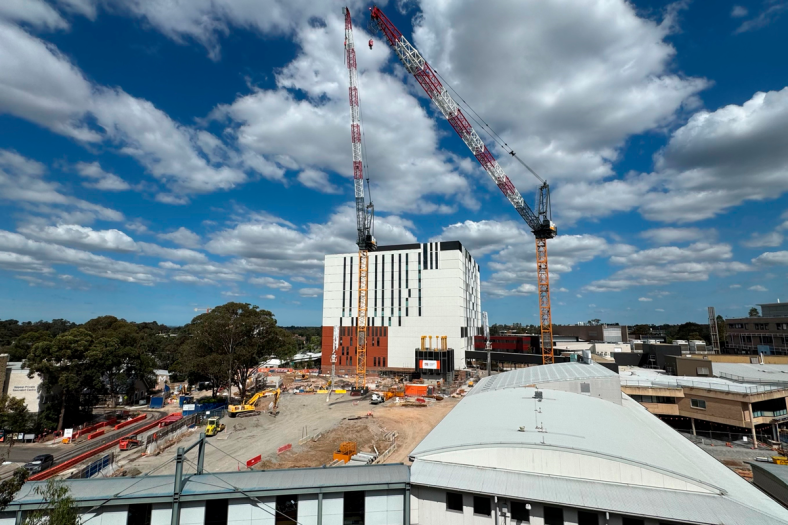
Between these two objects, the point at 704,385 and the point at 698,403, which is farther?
the point at 704,385

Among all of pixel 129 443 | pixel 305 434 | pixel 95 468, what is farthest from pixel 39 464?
pixel 305 434

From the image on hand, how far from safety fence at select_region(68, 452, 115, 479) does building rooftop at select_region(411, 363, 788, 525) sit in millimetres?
30267

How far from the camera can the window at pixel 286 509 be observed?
1897 cm

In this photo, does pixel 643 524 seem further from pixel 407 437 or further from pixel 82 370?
pixel 82 370

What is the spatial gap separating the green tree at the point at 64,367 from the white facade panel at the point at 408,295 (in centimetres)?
6589

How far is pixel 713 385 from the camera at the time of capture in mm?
45312

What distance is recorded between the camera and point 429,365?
289 feet

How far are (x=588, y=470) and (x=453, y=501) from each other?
6932 millimetres

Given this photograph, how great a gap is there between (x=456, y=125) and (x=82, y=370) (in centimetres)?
7877

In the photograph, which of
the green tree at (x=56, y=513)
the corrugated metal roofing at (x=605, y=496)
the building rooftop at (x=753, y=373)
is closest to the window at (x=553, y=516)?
the corrugated metal roofing at (x=605, y=496)

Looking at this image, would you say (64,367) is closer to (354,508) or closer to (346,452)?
(346,452)

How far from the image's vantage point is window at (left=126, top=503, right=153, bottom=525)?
59.9ft

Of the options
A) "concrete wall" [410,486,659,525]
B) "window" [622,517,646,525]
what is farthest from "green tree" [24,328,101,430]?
"window" [622,517,646,525]

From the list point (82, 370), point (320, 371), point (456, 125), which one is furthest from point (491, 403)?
point (320, 371)
